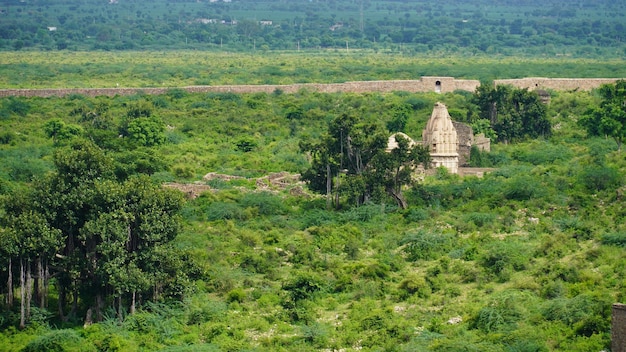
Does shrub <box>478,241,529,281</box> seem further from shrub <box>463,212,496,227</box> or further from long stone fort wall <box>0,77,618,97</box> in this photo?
long stone fort wall <box>0,77,618,97</box>

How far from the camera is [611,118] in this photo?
48719 millimetres

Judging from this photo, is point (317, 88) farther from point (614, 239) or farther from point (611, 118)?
point (614, 239)

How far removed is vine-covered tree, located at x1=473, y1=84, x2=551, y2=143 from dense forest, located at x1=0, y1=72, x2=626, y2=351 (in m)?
3.56

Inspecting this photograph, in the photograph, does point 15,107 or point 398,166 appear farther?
point 15,107

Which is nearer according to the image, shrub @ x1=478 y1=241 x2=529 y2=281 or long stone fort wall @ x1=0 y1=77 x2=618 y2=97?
shrub @ x1=478 y1=241 x2=529 y2=281

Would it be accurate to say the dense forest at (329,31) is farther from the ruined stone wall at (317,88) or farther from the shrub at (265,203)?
the shrub at (265,203)

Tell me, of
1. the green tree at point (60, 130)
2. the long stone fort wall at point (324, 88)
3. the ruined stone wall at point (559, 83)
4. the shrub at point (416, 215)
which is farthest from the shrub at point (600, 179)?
the long stone fort wall at point (324, 88)

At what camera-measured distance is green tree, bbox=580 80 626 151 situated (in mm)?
47812

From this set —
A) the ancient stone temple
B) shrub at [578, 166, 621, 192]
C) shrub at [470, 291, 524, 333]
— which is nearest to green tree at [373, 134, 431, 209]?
shrub at [578, 166, 621, 192]

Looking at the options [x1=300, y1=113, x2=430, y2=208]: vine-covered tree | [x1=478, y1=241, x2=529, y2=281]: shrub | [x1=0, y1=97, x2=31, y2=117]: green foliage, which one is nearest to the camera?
[x1=478, y1=241, x2=529, y2=281]: shrub

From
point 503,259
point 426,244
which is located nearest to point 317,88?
point 426,244

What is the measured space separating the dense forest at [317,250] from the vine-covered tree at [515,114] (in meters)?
3.56

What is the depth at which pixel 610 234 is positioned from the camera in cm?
3472

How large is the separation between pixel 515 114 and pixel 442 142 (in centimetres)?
851
